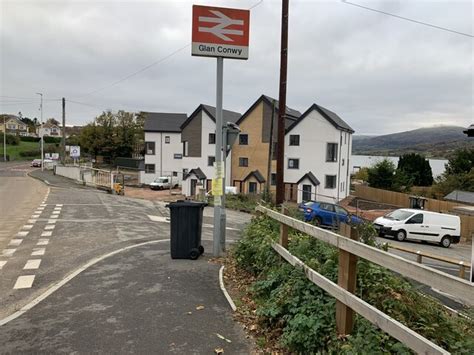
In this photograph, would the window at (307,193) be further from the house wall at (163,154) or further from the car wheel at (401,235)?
the house wall at (163,154)

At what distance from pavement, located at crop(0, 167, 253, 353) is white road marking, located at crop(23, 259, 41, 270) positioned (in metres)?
0.02

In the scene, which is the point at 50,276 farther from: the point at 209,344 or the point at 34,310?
the point at 209,344

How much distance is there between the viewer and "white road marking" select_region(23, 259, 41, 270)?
24.6ft

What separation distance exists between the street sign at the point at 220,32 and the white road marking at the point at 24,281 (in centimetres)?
526

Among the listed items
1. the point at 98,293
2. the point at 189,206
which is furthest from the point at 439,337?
the point at 189,206

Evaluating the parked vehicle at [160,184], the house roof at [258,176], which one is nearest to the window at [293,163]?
the house roof at [258,176]

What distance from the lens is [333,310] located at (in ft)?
12.1

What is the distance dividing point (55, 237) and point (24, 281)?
410 cm

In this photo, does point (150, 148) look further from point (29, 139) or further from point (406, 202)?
point (29, 139)

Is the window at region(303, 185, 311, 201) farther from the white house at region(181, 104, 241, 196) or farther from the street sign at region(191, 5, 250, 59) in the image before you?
the street sign at region(191, 5, 250, 59)

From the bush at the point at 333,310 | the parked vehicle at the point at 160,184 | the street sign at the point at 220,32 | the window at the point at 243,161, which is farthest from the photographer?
the parked vehicle at the point at 160,184

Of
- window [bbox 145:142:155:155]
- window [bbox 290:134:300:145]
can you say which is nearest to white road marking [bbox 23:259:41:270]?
window [bbox 290:134:300:145]

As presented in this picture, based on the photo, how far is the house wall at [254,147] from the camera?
42269mm

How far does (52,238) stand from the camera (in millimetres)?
10453
